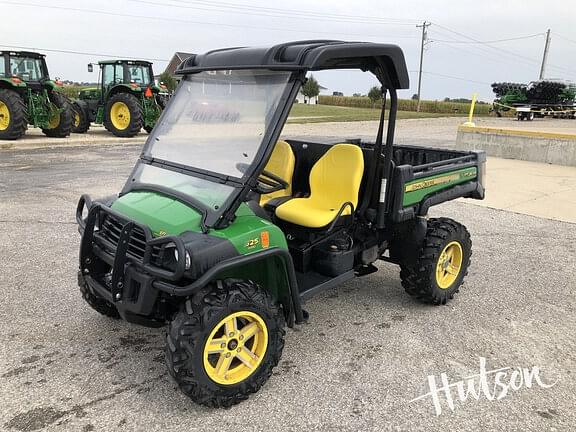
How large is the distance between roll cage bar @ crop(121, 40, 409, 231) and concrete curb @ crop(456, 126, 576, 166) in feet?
31.1

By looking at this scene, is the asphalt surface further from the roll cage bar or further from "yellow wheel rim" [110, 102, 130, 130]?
"yellow wheel rim" [110, 102, 130, 130]

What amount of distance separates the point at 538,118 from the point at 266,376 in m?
32.3

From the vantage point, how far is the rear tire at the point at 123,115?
1408cm

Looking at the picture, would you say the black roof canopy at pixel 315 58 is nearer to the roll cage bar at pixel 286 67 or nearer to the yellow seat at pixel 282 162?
the roll cage bar at pixel 286 67

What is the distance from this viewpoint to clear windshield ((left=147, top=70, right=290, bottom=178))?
2805 millimetres

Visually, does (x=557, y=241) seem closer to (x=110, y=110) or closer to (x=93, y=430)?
(x=93, y=430)

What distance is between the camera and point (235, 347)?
8.55 ft

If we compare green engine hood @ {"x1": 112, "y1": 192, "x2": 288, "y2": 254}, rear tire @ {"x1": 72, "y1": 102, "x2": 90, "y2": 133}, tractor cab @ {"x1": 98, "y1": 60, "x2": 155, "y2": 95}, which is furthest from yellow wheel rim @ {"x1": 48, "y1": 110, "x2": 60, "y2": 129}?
green engine hood @ {"x1": 112, "y1": 192, "x2": 288, "y2": 254}

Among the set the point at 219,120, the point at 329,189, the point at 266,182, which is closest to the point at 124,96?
the point at 329,189

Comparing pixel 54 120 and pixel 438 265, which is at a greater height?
pixel 54 120

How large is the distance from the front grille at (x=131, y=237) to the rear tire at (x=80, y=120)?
44.6ft

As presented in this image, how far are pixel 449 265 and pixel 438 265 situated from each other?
27 centimetres

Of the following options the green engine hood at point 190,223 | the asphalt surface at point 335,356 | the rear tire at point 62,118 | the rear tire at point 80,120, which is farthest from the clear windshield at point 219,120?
the rear tire at point 80,120

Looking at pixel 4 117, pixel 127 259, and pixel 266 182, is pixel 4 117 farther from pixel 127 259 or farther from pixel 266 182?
pixel 127 259
